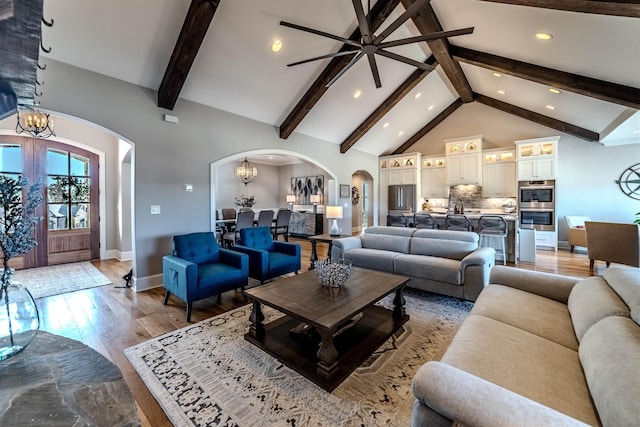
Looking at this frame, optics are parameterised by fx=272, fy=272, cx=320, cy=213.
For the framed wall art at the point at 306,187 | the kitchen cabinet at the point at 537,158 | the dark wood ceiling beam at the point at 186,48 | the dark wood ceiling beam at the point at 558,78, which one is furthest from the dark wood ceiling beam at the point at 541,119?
the dark wood ceiling beam at the point at 186,48

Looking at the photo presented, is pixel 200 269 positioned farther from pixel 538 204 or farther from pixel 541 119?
pixel 541 119

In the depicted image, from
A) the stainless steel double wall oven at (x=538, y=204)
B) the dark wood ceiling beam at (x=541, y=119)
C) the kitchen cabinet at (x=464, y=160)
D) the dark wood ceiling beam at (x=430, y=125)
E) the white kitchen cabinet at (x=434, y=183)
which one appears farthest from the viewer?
the white kitchen cabinet at (x=434, y=183)

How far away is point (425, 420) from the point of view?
1.13 meters

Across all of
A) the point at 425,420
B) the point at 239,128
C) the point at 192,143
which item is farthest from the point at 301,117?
the point at 425,420

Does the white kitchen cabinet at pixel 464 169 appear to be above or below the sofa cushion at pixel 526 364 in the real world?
above

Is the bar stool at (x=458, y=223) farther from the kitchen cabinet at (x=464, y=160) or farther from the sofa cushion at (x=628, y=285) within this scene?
the sofa cushion at (x=628, y=285)

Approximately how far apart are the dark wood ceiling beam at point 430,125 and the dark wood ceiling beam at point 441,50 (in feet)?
1.68

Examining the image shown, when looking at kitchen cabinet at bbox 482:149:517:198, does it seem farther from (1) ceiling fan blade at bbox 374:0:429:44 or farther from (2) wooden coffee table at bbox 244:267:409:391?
(2) wooden coffee table at bbox 244:267:409:391

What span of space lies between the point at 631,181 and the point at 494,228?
423cm

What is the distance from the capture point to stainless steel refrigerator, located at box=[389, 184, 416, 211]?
921 cm

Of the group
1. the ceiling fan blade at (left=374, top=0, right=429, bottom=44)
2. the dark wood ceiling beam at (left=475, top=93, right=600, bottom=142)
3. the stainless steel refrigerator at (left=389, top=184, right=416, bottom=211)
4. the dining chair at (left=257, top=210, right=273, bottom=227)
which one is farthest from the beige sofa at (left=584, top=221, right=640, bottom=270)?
the dining chair at (left=257, top=210, right=273, bottom=227)

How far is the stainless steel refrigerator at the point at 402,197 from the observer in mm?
9211

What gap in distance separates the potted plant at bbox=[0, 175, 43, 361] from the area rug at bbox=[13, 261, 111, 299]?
4035 millimetres

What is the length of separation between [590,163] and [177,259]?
9.39m
